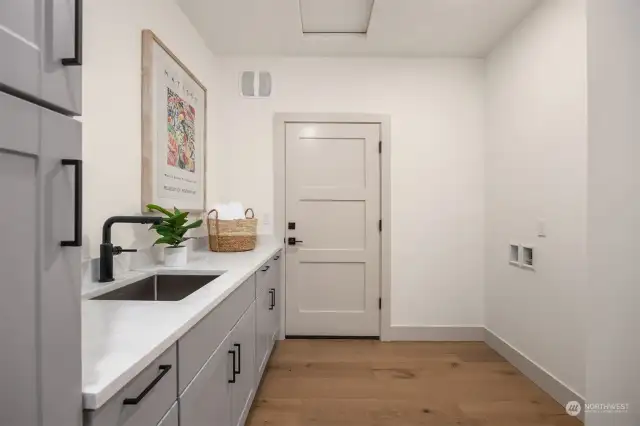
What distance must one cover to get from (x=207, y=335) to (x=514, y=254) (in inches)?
103

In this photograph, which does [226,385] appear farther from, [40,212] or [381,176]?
[381,176]

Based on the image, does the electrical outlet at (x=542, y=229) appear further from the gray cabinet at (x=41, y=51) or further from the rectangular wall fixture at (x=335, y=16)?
the gray cabinet at (x=41, y=51)

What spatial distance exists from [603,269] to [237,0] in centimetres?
280

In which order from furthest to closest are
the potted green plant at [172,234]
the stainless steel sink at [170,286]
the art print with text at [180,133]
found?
the art print with text at [180,133] < the potted green plant at [172,234] < the stainless steel sink at [170,286]

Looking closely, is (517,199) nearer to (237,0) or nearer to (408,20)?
(408,20)

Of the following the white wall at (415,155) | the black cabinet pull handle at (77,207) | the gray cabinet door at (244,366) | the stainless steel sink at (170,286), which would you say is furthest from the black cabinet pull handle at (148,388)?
the white wall at (415,155)

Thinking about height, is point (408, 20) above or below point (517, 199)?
above

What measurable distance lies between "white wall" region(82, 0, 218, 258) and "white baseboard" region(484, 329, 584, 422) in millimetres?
2655

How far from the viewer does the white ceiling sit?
108 inches

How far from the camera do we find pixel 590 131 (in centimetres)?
220

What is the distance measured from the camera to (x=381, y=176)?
368 centimetres

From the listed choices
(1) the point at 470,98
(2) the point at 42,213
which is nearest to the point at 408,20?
(1) the point at 470,98

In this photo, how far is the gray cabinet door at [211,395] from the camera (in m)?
1.16

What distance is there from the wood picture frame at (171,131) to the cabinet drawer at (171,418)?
1.38 meters
